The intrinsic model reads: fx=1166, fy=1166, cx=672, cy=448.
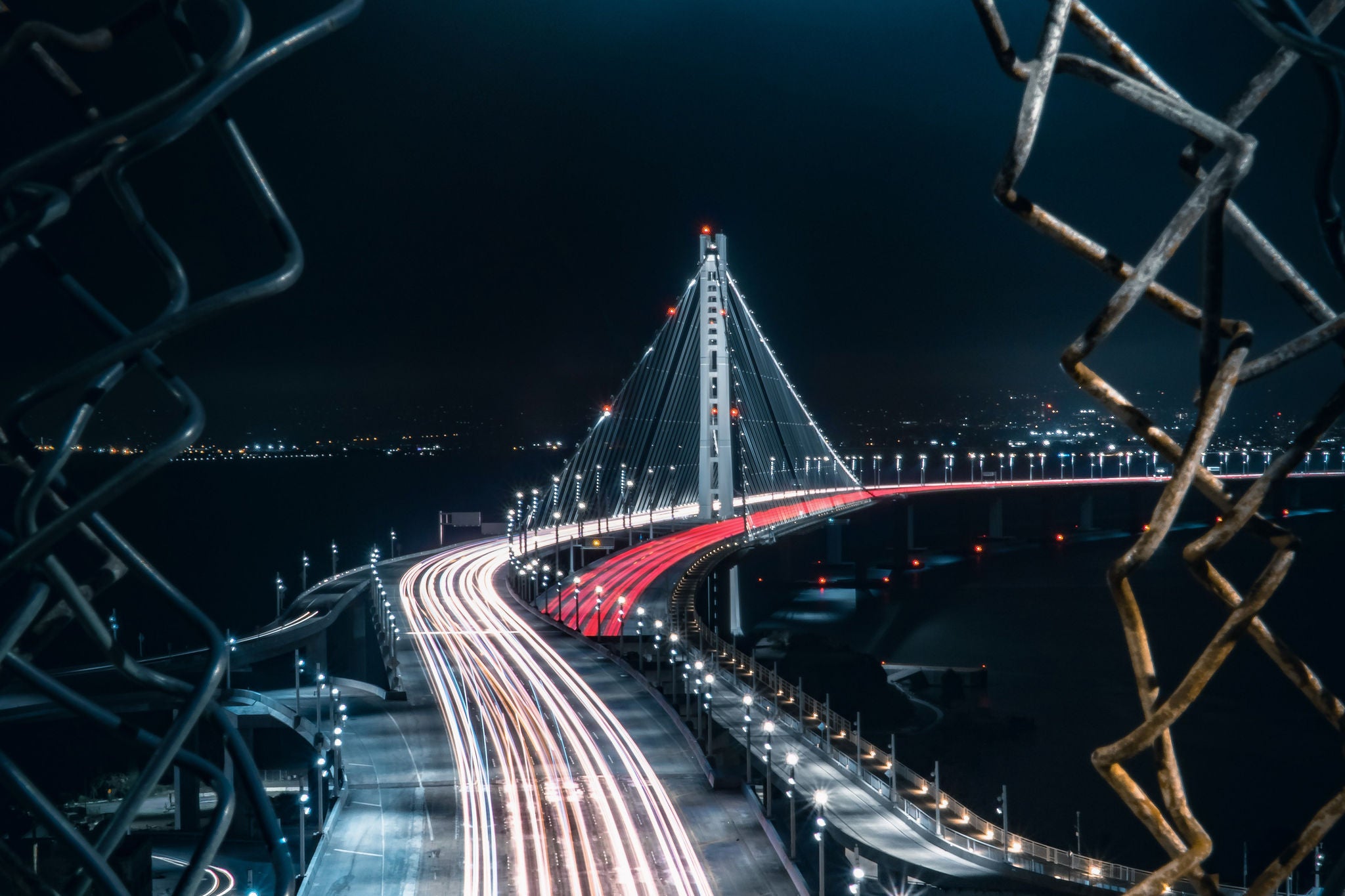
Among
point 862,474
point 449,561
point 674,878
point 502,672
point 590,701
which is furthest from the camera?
point 862,474

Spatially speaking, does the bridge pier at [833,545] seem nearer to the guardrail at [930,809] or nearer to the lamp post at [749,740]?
the guardrail at [930,809]

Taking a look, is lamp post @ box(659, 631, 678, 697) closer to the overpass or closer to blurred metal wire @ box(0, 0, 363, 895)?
the overpass

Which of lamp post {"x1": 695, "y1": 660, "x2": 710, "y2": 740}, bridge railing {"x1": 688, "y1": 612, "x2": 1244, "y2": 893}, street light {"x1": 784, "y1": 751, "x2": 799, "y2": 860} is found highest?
lamp post {"x1": 695, "y1": 660, "x2": 710, "y2": 740}

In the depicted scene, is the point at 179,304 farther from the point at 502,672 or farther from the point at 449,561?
the point at 449,561

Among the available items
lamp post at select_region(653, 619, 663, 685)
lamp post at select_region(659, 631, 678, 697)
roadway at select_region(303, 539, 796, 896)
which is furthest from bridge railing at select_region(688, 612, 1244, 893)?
roadway at select_region(303, 539, 796, 896)

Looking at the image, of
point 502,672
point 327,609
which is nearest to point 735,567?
point 327,609

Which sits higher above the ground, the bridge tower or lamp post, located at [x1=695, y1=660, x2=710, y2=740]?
the bridge tower
